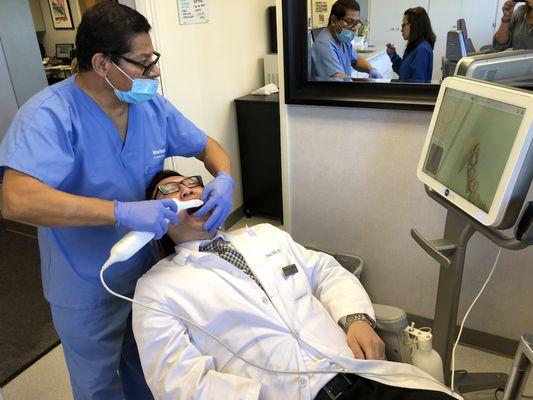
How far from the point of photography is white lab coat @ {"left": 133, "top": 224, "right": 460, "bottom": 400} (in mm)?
1123

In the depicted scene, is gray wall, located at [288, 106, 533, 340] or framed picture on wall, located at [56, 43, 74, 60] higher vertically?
framed picture on wall, located at [56, 43, 74, 60]

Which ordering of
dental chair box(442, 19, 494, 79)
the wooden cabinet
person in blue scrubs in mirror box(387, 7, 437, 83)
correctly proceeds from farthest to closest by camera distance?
1. the wooden cabinet
2. person in blue scrubs in mirror box(387, 7, 437, 83)
3. dental chair box(442, 19, 494, 79)

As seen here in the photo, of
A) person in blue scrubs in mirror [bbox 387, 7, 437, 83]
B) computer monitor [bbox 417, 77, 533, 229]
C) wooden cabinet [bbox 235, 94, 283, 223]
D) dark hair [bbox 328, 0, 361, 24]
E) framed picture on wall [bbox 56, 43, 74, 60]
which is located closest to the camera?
computer monitor [bbox 417, 77, 533, 229]

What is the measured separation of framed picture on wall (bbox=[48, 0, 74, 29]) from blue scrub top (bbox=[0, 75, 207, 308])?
439 centimetres

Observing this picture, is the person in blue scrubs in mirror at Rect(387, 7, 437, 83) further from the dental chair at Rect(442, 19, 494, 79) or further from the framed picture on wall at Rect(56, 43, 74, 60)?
the framed picture on wall at Rect(56, 43, 74, 60)

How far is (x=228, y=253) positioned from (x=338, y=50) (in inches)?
45.1

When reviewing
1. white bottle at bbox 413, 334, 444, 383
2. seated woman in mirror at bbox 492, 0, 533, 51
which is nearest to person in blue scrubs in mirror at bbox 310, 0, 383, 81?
seated woman in mirror at bbox 492, 0, 533, 51

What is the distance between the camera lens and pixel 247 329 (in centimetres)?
124

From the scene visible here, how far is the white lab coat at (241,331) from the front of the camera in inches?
44.2

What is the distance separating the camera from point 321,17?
1935mm

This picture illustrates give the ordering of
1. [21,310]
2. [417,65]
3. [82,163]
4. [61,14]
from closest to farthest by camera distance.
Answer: [82,163] → [417,65] → [21,310] → [61,14]

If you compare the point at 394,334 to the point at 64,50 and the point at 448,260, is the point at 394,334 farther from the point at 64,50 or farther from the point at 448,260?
the point at 64,50

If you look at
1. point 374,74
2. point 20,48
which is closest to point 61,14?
point 20,48

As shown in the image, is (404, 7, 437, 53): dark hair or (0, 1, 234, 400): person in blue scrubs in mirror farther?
(404, 7, 437, 53): dark hair
